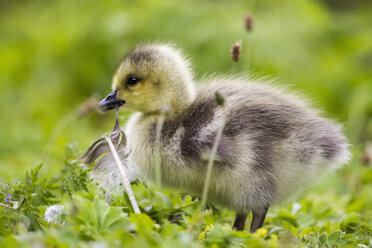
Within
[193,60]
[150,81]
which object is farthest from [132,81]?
[193,60]

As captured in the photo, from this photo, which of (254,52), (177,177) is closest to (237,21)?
(254,52)

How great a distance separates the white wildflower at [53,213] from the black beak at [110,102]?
0.68 metres

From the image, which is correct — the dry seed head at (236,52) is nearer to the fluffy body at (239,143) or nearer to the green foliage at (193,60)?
the fluffy body at (239,143)

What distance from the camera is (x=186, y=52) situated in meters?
4.59

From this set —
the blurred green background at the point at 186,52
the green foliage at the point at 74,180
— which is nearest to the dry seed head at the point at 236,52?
the green foliage at the point at 74,180

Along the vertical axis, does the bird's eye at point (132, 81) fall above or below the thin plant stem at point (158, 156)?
above

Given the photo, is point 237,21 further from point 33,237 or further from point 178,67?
point 33,237

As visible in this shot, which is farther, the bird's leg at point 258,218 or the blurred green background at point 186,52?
the blurred green background at point 186,52

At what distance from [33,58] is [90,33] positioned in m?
0.98

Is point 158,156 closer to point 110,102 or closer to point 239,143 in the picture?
point 239,143

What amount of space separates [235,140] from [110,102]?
686 mm

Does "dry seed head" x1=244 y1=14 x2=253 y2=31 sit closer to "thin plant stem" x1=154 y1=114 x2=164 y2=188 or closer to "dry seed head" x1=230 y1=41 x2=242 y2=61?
"dry seed head" x1=230 y1=41 x2=242 y2=61

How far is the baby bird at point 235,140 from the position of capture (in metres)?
1.94

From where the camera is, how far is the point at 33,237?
4.42 ft
